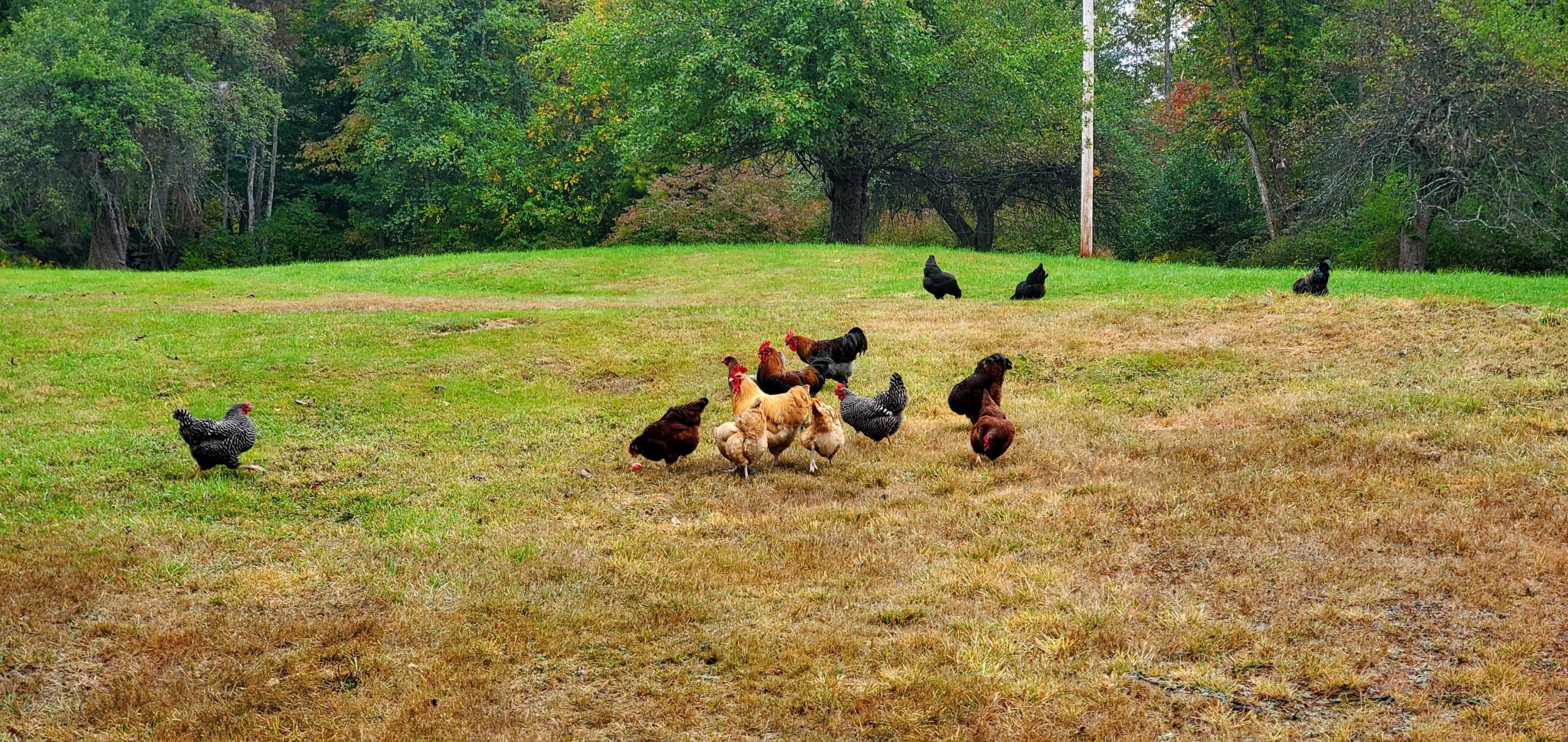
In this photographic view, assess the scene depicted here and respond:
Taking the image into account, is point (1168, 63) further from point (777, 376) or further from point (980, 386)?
point (777, 376)

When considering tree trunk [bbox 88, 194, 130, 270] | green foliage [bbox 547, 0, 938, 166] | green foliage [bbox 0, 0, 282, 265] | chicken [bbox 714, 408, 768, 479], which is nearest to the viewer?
chicken [bbox 714, 408, 768, 479]

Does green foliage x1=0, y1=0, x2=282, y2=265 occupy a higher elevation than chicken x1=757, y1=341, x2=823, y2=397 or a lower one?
higher

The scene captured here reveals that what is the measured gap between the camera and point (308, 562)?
21.5 feet

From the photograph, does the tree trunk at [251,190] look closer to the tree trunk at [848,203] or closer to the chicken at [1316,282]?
the tree trunk at [848,203]

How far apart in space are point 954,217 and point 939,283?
17254mm

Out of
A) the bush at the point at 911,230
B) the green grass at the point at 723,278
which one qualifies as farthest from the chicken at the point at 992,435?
the bush at the point at 911,230

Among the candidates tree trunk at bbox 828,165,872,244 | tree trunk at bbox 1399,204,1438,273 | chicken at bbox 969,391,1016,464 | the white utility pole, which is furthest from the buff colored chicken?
tree trunk at bbox 828,165,872,244

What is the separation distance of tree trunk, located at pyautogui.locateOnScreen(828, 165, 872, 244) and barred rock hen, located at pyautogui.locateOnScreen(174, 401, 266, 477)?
22.8 m

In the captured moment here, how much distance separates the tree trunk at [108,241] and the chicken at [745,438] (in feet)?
106

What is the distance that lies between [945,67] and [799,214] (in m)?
6.65

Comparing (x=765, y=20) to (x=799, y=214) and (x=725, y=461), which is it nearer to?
(x=799, y=214)

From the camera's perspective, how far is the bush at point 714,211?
31.3 metres

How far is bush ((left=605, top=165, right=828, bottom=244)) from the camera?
31.3m

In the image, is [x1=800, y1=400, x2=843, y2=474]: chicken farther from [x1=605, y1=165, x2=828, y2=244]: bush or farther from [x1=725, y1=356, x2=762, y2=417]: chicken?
[x1=605, y1=165, x2=828, y2=244]: bush
